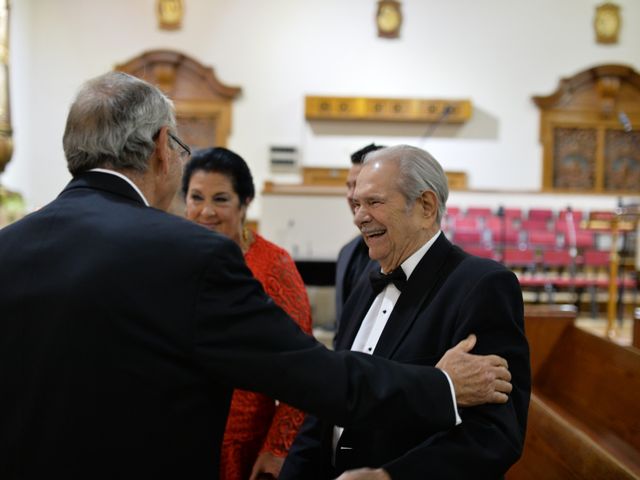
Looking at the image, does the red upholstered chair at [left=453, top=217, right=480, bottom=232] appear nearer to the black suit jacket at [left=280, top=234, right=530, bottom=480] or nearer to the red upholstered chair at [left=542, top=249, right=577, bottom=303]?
the red upholstered chair at [left=542, top=249, right=577, bottom=303]

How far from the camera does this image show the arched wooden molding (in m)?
10.9

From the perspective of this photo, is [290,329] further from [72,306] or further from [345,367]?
[72,306]

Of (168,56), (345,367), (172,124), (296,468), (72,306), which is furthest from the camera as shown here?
(168,56)

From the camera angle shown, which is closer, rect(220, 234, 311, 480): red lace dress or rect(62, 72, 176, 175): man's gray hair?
rect(62, 72, 176, 175): man's gray hair

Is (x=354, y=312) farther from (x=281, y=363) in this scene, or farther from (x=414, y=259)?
(x=281, y=363)

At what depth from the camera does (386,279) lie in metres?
1.71

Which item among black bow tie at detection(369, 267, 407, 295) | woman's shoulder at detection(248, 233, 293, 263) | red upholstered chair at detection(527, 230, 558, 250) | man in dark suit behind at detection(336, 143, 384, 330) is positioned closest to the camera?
black bow tie at detection(369, 267, 407, 295)

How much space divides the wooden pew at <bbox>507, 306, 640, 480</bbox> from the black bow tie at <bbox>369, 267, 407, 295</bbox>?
0.75 m

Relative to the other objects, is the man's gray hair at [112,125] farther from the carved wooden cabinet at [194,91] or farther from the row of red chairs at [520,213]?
the carved wooden cabinet at [194,91]

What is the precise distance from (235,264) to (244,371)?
19 centimetres

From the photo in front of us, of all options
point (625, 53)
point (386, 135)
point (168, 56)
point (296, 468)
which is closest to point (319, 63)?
point (386, 135)

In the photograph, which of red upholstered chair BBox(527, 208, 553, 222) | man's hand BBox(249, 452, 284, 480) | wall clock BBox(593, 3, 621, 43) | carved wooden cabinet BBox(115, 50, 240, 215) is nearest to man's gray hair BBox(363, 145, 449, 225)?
man's hand BBox(249, 452, 284, 480)

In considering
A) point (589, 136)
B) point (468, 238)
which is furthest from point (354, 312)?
point (589, 136)

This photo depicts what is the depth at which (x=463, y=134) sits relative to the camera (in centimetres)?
1095
